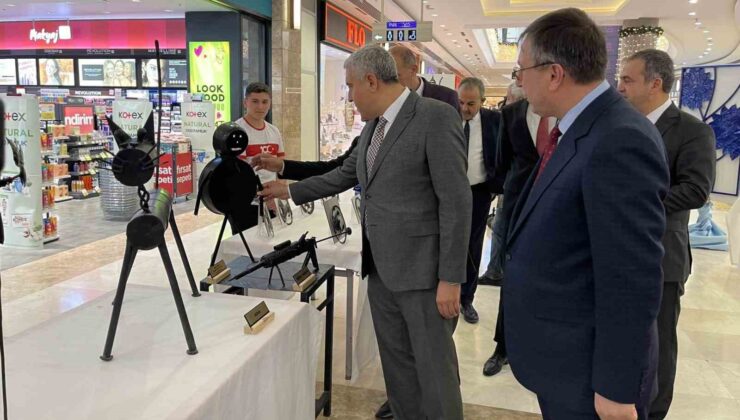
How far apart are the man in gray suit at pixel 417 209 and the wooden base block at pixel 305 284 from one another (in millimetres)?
244

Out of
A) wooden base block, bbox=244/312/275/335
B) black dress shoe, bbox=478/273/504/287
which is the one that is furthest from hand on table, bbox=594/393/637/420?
black dress shoe, bbox=478/273/504/287

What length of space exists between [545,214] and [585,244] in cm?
10

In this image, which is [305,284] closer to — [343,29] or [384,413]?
[384,413]

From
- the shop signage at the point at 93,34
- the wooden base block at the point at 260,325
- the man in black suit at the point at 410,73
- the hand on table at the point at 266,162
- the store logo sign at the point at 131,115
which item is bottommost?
the wooden base block at the point at 260,325

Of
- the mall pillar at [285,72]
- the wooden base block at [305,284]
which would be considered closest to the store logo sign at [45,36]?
the mall pillar at [285,72]

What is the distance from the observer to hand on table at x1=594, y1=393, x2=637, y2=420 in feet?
3.63

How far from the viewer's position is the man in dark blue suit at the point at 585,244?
3.49ft

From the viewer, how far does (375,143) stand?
6.77 feet

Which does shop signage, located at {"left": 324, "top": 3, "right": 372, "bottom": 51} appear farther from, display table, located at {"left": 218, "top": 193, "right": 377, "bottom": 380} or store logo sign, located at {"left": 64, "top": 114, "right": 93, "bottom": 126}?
display table, located at {"left": 218, "top": 193, "right": 377, "bottom": 380}

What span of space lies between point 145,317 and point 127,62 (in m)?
11.8

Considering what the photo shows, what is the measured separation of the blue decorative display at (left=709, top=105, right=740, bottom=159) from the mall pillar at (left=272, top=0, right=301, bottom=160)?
660cm

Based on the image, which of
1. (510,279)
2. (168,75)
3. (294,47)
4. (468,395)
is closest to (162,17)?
(168,75)

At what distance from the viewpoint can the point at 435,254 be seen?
197cm

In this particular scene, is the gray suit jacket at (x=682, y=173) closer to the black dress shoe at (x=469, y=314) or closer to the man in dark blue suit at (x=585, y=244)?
the man in dark blue suit at (x=585, y=244)
